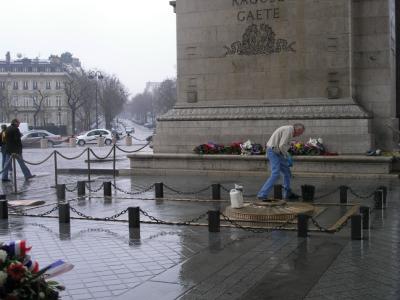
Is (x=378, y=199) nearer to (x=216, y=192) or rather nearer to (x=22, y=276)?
(x=216, y=192)

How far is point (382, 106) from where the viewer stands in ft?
60.1

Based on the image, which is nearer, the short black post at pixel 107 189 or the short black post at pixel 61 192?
the short black post at pixel 61 192

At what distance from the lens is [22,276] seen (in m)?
3.74

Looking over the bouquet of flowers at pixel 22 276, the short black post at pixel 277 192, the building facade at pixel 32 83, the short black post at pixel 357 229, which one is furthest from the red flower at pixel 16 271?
the building facade at pixel 32 83

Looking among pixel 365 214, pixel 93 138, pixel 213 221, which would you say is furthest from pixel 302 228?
pixel 93 138

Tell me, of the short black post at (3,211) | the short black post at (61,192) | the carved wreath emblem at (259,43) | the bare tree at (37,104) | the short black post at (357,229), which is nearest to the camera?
the short black post at (357,229)

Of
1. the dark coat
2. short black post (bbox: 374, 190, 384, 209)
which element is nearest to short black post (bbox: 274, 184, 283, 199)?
short black post (bbox: 374, 190, 384, 209)

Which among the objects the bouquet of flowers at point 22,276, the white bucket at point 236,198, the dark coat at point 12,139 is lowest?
the white bucket at point 236,198

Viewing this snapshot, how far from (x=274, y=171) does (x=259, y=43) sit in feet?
26.6

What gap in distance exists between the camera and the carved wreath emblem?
1883 centimetres

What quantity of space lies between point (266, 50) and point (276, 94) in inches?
57.9

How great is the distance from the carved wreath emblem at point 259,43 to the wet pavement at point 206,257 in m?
7.51

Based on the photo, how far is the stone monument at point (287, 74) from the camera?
59.2 ft

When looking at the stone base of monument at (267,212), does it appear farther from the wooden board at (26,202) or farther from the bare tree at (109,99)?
the bare tree at (109,99)
